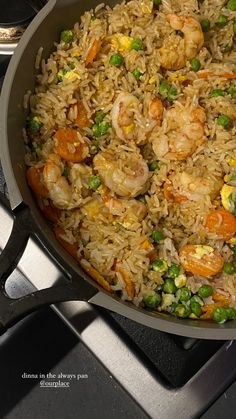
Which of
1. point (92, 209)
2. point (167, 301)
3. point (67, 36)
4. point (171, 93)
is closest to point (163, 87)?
point (171, 93)

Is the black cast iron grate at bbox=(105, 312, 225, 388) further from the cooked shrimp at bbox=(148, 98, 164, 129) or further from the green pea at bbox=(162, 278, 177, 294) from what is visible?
the cooked shrimp at bbox=(148, 98, 164, 129)

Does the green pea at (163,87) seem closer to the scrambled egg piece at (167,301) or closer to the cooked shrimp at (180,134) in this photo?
the cooked shrimp at (180,134)

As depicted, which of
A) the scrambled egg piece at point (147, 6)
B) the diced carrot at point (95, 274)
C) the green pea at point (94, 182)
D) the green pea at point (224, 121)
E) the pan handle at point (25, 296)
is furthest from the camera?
the scrambled egg piece at point (147, 6)

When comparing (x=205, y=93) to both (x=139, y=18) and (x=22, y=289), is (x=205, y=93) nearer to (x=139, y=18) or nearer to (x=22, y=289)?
(x=139, y=18)

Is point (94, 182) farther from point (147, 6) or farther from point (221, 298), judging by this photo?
point (147, 6)

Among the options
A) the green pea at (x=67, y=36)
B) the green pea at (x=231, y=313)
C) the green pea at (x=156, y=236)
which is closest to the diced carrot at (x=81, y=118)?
→ the green pea at (x=67, y=36)

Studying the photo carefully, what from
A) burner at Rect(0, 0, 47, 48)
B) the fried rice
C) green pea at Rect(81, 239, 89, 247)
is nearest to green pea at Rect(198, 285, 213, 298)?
the fried rice
